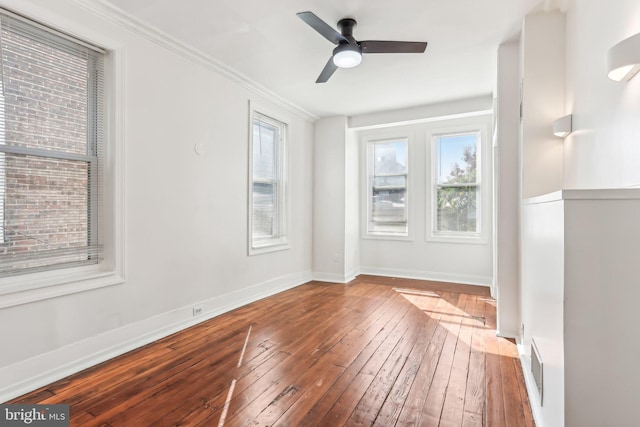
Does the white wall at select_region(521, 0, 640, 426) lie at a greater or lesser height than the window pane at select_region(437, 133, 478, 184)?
lesser

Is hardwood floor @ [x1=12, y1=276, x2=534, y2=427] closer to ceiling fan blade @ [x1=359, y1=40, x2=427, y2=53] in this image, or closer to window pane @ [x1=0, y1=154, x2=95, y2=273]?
window pane @ [x1=0, y1=154, x2=95, y2=273]

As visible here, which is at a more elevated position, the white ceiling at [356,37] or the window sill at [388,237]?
the white ceiling at [356,37]

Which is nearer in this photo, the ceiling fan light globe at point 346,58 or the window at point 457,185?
the ceiling fan light globe at point 346,58

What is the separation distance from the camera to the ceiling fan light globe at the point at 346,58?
260 centimetres

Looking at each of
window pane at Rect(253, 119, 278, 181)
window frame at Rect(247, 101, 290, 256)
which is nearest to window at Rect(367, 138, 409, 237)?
window frame at Rect(247, 101, 290, 256)

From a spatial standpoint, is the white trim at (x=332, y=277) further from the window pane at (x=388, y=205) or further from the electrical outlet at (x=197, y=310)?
the electrical outlet at (x=197, y=310)

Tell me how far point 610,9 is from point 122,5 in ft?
10.3

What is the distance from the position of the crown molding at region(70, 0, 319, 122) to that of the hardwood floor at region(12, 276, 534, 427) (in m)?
2.66

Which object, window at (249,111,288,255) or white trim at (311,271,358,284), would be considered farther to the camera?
white trim at (311,271,358,284)

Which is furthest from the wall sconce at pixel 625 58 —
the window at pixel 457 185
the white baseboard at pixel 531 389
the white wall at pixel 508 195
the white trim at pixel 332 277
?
the white trim at pixel 332 277

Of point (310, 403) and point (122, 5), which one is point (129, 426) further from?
point (122, 5)

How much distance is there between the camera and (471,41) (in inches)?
117

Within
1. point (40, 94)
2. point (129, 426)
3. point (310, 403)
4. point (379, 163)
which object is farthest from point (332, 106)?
point (129, 426)

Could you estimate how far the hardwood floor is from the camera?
1812 mm
